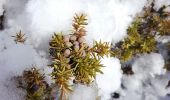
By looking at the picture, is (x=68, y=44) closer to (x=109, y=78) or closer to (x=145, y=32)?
(x=109, y=78)

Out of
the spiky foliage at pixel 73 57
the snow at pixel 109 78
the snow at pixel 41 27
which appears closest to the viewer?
the spiky foliage at pixel 73 57

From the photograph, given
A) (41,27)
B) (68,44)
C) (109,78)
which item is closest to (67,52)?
(68,44)

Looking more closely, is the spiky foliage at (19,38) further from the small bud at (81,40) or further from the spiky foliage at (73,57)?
the small bud at (81,40)

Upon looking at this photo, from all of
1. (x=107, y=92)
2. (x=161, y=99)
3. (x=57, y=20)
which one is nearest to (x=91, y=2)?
(x=57, y=20)

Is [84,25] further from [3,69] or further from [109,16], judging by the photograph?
[3,69]

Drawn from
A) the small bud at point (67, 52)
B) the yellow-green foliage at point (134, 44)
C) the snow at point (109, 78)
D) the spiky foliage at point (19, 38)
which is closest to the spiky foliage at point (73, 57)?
the small bud at point (67, 52)

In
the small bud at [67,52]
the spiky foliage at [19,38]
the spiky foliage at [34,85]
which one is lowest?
the spiky foliage at [34,85]

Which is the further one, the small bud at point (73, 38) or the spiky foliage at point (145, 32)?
the spiky foliage at point (145, 32)

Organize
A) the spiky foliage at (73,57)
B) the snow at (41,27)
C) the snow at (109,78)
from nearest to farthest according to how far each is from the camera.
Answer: the spiky foliage at (73,57), the snow at (41,27), the snow at (109,78)
